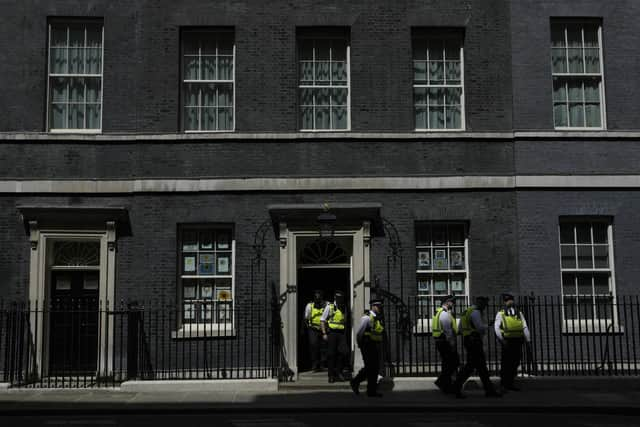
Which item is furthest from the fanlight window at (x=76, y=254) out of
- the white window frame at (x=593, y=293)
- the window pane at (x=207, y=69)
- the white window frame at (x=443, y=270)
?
the white window frame at (x=593, y=293)

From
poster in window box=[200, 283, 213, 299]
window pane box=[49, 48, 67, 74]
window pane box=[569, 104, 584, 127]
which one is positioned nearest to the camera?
poster in window box=[200, 283, 213, 299]

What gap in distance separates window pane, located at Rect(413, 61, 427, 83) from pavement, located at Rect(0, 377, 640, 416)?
6400 millimetres

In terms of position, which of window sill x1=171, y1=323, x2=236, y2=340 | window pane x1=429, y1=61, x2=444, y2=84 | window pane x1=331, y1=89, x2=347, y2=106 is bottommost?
window sill x1=171, y1=323, x2=236, y2=340

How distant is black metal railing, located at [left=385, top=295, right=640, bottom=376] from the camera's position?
15.3 meters

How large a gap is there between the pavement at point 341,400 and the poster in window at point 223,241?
319 centimetres

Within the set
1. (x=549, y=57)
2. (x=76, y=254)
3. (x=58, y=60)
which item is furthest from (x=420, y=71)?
(x=76, y=254)

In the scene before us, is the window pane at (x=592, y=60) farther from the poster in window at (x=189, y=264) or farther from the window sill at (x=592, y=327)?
the poster in window at (x=189, y=264)

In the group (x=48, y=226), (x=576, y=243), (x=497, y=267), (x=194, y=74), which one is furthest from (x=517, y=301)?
(x=48, y=226)

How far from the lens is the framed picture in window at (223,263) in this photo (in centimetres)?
1623

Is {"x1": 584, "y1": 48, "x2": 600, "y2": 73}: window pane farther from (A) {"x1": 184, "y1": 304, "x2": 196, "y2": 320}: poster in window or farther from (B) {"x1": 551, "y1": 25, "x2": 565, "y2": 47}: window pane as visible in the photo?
(A) {"x1": 184, "y1": 304, "x2": 196, "y2": 320}: poster in window

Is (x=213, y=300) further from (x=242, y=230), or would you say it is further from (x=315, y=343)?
(x=315, y=343)

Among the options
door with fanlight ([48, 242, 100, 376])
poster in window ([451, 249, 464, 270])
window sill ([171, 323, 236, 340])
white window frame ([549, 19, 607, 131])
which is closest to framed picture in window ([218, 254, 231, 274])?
window sill ([171, 323, 236, 340])

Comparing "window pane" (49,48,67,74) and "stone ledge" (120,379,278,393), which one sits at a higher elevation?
"window pane" (49,48,67,74)

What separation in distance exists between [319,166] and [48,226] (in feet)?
18.3
